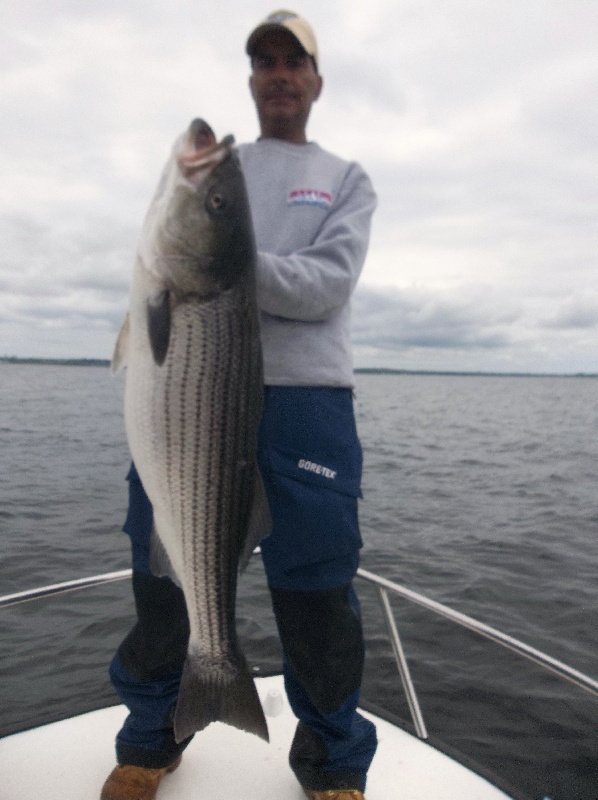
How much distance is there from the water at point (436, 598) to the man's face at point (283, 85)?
344cm

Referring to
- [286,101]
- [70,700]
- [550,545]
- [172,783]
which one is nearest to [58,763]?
[172,783]

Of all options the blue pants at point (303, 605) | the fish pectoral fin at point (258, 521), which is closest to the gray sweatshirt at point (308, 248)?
the blue pants at point (303, 605)

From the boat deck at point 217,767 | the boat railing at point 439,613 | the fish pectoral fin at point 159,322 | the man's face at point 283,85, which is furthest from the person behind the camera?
the boat railing at point 439,613

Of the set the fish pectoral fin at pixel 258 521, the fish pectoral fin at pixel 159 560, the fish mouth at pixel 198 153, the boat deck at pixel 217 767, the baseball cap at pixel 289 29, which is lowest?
the boat deck at pixel 217 767

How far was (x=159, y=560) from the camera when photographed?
249 centimetres

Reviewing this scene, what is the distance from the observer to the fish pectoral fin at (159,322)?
86.0 inches

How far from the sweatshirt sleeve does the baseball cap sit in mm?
613

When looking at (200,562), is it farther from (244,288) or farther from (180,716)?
(244,288)

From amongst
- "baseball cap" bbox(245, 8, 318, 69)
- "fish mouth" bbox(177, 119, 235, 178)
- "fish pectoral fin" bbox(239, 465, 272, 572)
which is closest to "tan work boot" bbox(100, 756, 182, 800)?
"fish pectoral fin" bbox(239, 465, 272, 572)

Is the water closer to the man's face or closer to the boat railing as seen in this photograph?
the boat railing

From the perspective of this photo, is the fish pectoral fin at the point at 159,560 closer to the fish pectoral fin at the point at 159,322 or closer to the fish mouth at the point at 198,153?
the fish pectoral fin at the point at 159,322

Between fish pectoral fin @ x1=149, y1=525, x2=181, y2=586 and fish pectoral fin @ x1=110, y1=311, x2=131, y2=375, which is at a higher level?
fish pectoral fin @ x1=110, y1=311, x2=131, y2=375

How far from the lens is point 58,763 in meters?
3.31

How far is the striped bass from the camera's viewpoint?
221 cm
